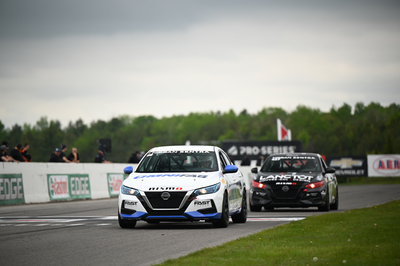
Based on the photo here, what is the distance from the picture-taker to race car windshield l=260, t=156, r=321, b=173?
62.4ft

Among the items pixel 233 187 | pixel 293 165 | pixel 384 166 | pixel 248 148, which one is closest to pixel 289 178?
pixel 293 165

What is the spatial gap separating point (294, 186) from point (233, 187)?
15.3 feet

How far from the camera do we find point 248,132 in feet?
586

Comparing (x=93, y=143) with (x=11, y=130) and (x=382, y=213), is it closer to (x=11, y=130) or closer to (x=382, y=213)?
(x=11, y=130)

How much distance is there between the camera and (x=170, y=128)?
655ft

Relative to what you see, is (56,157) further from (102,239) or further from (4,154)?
(102,239)

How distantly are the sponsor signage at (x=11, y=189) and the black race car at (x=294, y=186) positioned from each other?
26.5ft

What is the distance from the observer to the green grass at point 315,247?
7926 millimetres

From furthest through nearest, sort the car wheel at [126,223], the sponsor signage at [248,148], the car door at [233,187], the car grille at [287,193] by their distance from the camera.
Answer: the sponsor signage at [248,148], the car grille at [287,193], the car door at [233,187], the car wheel at [126,223]

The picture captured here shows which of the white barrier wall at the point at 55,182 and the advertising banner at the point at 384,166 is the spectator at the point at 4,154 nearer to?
the white barrier wall at the point at 55,182

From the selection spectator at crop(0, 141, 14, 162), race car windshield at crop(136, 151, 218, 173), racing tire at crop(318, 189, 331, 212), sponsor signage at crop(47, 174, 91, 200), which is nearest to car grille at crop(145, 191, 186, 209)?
race car windshield at crop(136, 151, 218, 173)

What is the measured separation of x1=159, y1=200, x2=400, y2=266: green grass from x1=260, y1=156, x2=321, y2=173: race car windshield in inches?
229

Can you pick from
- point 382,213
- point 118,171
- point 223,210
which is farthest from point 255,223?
point 118,171

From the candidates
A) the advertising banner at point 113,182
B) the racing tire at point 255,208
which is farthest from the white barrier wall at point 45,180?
the racing tire at point 255,208
